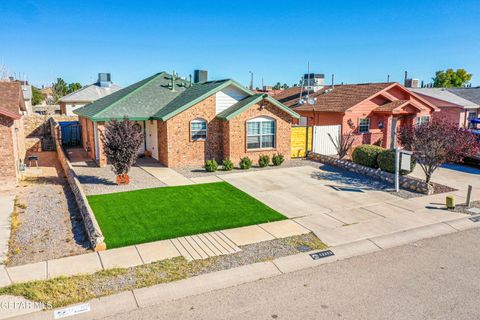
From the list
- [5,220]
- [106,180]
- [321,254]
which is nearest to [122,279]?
[321,254]

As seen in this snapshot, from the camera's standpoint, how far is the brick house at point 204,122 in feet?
64.0

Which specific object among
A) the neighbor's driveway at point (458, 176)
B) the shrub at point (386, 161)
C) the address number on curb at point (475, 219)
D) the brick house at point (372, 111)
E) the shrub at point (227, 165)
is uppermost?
the brick house at point (372, 111)

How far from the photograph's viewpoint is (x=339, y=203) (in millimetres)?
13656

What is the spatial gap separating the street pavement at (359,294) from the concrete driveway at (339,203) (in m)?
1.65

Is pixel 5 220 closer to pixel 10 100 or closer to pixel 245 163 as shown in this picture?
pixel 10 100

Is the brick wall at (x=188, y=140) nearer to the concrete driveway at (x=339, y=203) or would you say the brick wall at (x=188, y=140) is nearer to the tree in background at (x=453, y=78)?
the concrete driveway at (x=339, y=203)

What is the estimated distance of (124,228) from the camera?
10.9 metres

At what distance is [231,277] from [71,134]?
24152mm

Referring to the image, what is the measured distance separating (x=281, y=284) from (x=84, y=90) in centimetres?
4215

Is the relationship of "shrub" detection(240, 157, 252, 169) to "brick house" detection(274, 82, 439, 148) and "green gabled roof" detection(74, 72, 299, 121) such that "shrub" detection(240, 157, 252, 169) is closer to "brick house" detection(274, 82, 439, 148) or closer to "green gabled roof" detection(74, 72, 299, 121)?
"green gabled roof" detection(74, 72, 299, 121)

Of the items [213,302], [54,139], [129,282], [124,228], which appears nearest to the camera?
[213,302]

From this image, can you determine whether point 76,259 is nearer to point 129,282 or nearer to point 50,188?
point 129,282

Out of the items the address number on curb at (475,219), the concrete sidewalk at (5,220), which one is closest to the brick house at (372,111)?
the address number on curb at (475,219)

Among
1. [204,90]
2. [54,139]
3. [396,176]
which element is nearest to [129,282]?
[396,176]
